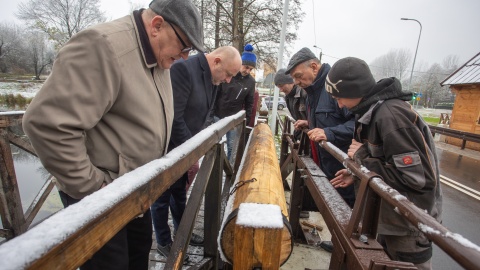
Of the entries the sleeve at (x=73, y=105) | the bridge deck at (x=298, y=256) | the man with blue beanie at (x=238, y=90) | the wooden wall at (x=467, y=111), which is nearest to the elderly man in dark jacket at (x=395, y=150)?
the bridge deck at (x=298, y=256)

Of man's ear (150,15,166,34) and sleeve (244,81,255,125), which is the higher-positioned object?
man's ear (150,15,166,34)

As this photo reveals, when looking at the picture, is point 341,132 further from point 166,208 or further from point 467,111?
point 467,111

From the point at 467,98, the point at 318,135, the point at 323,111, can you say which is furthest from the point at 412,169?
the point at 467,98

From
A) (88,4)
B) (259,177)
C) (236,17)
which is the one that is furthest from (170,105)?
(88,4)

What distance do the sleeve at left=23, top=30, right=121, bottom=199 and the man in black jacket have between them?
1.06 metres

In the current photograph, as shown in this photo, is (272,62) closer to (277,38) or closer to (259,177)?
(277,38)

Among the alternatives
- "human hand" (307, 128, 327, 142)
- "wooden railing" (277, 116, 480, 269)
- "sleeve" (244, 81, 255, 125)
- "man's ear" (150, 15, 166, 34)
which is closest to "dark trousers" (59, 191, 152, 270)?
"man's ear" (150, 15, 166, 34)

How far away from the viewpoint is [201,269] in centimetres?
199

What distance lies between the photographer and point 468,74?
11211mm

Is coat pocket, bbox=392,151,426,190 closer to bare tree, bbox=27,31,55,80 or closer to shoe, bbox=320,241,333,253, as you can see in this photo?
shoe, bbox=320,241,333,253

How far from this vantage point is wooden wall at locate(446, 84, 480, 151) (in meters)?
10.9

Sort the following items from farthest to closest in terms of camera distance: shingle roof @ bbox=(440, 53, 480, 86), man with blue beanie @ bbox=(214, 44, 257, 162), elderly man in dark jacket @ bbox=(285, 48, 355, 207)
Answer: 1. shingle roof @ bbox=(440, 53, 480, 86)
2. man with blue beanie @ bbox=(214, 44, 257, 162)
3. elderly man in dark jacket @ bbox=(285, 48, 355, 207)

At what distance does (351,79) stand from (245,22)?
42.4 feet

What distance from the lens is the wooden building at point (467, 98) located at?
10812 millimetres
